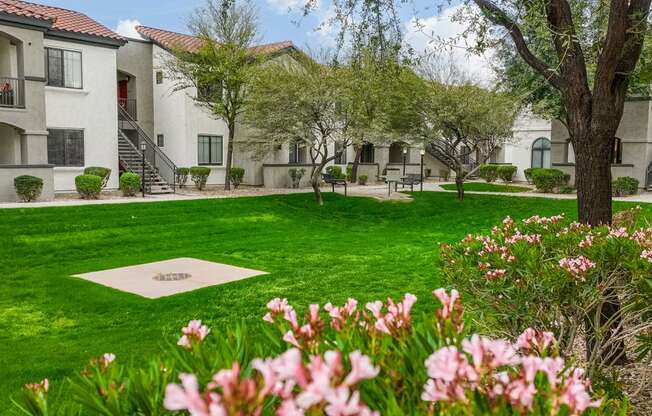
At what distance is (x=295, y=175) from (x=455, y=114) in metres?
9.33

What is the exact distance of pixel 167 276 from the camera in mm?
9484

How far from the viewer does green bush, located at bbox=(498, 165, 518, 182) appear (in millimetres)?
34688

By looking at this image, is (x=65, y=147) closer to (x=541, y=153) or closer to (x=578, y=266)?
(x=578, y=266)

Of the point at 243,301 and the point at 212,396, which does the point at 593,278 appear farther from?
the point at 243,301

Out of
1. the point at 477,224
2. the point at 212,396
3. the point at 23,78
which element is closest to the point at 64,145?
the point at 23,78

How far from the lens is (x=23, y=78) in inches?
759

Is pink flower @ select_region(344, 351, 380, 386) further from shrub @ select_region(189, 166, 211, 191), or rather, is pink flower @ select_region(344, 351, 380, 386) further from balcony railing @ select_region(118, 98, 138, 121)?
balcony railing @ select_region(118, 98, 138, 121)

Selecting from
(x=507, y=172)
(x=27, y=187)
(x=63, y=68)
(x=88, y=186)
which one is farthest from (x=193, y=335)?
(x=507, y=172)

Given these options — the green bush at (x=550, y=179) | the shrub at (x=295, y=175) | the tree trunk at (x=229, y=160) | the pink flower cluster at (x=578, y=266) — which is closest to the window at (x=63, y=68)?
the tree trunk at (x=229, y=160)

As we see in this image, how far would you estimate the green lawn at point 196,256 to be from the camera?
6457 mm

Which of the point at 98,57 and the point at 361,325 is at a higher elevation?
the point at 98,57

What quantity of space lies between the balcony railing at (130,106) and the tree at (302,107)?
794 cm

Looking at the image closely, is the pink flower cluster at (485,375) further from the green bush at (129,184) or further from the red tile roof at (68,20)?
the red tile roof at (68,20)

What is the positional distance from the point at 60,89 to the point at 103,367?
903 inches
